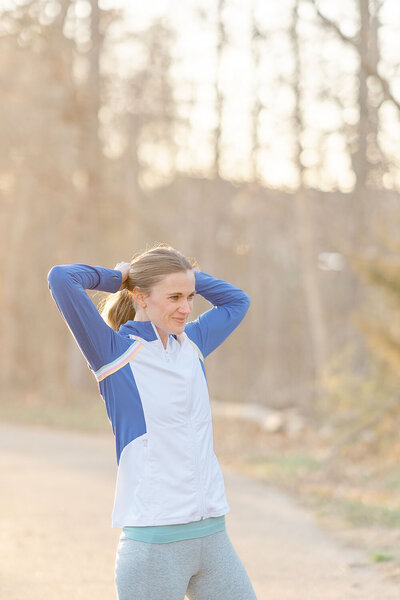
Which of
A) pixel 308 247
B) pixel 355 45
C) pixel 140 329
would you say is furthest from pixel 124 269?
pixel 308 247

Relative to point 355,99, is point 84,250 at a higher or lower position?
lower

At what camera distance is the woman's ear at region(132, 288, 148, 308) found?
320cm

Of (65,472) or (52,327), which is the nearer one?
(65,472)

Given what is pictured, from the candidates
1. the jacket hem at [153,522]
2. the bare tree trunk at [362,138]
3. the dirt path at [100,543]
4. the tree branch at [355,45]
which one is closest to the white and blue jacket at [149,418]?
the jacket hem at [153,522]

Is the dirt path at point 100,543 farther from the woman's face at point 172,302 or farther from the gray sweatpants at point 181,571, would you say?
the woman's face at point 172,302

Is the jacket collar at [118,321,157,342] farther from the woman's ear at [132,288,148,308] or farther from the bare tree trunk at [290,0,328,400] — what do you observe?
the bare tree trunk at [290,0,328,400]

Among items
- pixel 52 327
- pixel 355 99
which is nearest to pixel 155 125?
pixel 52 327

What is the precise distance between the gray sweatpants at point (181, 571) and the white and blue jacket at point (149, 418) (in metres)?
0.09

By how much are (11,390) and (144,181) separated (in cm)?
761

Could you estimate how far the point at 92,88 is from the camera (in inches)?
821

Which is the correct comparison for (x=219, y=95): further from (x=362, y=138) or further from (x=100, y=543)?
(x=100, y=543)

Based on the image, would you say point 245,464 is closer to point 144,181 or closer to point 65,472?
point 65,472

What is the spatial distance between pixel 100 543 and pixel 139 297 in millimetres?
4240

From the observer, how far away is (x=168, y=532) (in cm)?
288
